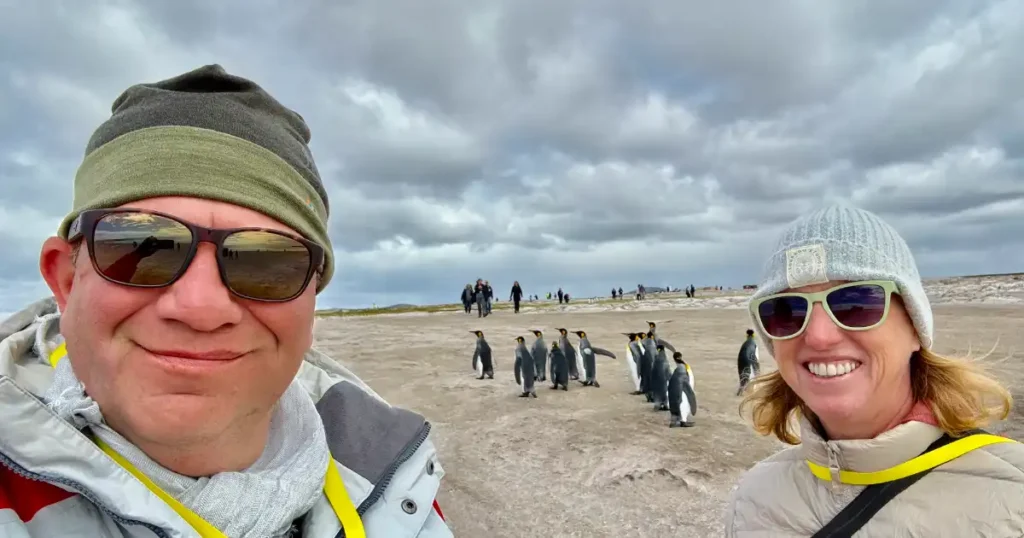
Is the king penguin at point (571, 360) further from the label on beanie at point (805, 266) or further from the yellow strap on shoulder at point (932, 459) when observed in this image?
the yellow strap on shoulder at point (932, 459)

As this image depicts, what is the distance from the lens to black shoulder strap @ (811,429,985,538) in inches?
64.0

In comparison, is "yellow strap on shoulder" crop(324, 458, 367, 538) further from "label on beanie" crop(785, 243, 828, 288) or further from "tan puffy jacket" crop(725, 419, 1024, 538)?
"label on beanie" crop(785, 243, 828, 288)

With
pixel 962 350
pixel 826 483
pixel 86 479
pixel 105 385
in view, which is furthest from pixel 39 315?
pixel 962 350

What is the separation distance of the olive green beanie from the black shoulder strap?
177 cm

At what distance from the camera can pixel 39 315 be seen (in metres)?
1.58

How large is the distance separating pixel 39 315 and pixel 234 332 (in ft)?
2.76

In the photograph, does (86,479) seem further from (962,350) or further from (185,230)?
(962,350)

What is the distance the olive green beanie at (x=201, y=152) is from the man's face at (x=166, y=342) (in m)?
0.05

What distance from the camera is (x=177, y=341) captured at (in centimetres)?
115

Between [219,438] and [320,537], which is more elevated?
[219,438]

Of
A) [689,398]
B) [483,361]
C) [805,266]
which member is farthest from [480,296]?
[805,266]

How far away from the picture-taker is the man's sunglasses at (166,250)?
1.15 metres

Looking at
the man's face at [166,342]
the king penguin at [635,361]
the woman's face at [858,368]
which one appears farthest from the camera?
the king penguin at [635,361]

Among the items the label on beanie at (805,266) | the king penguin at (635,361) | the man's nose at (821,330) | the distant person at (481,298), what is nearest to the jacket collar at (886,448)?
the man's nose at (821,330)
